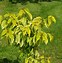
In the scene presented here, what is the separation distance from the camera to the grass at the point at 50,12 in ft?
31.5

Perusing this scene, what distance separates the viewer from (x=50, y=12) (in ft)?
45.8

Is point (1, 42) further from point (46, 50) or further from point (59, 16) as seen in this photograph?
point (59, 16)

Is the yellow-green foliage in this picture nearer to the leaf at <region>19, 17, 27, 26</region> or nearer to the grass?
the leaf at <region>19, 17, 27, 26</region>

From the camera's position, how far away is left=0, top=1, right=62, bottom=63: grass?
9.61 m

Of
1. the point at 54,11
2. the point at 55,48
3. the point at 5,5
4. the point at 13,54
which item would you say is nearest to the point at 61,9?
the point at 54,11

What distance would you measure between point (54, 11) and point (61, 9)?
1.81ft

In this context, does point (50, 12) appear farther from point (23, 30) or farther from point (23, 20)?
point (23, 30)

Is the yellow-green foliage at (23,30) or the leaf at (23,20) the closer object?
the yellow-green foliage at (23,30)

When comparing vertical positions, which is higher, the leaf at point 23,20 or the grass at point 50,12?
the leaf at point 23,20

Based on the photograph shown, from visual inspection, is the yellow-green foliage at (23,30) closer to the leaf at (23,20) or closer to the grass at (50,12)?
the leaf at (23,20)

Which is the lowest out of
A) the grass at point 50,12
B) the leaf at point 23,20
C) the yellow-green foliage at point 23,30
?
the grass at point 50,12

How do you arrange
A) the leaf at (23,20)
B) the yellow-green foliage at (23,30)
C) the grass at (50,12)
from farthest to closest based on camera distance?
the grass at (50,12)
the leaf at (23,20)
the yellow-green foliage at (23,30)

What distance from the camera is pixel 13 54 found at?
29.0ft

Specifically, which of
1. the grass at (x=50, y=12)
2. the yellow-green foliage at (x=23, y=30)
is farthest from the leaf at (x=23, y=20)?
the grass at (x=50, y=12)
